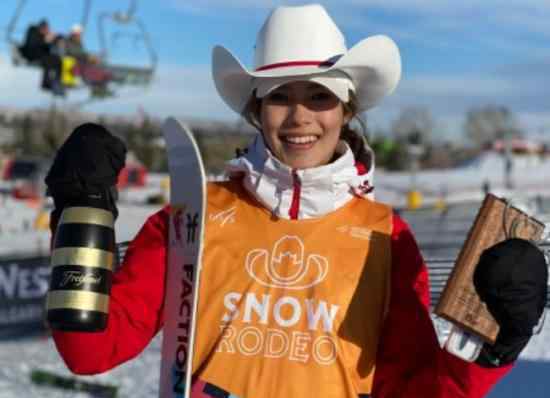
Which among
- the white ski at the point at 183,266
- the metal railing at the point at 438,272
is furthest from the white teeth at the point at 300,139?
the metal railing at the point at 438,272

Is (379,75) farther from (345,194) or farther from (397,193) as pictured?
(397,193)

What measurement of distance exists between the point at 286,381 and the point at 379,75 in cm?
81

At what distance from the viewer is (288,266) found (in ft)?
6.67

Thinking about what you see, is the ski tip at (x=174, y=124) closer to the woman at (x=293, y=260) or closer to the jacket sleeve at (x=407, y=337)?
the woman at (x=293, y=260)

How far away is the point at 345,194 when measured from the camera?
7.01ft

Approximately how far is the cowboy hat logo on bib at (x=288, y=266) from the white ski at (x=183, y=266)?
5.6 inches

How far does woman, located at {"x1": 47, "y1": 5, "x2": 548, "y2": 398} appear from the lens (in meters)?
1.96

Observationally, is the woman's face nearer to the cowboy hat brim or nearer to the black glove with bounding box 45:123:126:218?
the cowboy hat brim

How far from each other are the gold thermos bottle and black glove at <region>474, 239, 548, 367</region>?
82cm

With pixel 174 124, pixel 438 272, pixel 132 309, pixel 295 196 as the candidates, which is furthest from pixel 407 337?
pixel 438 272

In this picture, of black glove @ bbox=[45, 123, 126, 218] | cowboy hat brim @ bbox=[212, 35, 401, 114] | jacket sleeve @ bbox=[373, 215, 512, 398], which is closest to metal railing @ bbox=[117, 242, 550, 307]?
cowboy hat brim @ bbox=[212, 35, 401, 114]

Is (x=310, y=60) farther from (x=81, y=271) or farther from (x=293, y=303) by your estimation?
(x=81, y=271)

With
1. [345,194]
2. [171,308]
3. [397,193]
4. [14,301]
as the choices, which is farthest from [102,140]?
[397,193]

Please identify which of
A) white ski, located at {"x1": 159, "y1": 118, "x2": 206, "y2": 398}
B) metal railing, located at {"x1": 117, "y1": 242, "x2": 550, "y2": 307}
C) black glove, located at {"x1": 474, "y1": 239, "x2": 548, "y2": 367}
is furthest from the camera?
metal railing, located at {"x1": 117, "y1": 242, "x2": 550, "y2": 307}
